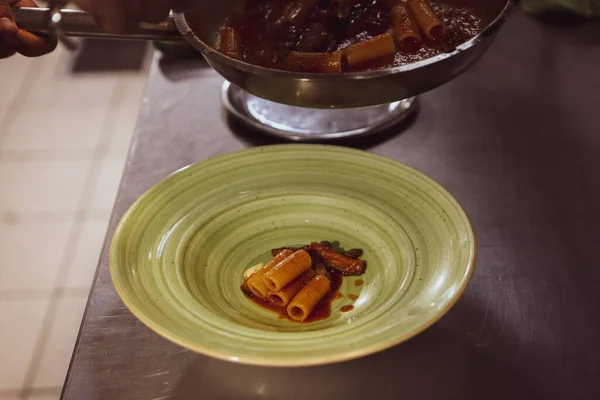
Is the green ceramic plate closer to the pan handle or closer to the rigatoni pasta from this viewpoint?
the rigatoni pasta

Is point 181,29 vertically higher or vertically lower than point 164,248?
higher

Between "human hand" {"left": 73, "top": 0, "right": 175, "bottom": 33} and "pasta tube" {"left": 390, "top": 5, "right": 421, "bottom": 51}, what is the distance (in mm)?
322

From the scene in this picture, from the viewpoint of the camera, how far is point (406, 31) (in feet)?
2.95

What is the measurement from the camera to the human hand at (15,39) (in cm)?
83

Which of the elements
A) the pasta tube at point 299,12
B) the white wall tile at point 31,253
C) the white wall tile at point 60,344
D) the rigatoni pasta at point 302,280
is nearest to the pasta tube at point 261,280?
the rigatoni pasta at point 302,280

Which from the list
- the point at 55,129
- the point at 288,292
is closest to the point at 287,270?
the point at 288,292

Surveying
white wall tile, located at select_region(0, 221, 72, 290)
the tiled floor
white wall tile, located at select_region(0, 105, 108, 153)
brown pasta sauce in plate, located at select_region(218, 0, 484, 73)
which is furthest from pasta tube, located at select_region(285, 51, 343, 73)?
white wall tile, located at select_region(0, 105, 108, 153)

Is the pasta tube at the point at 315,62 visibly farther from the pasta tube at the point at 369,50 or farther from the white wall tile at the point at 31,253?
the white wall tile at the point at 31,253

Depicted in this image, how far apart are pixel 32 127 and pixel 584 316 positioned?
6.47ft

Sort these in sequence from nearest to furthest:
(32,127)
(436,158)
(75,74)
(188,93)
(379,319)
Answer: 1. (379,319)
2. (436,158)
3. (188,93)
4. (32,127)
5. (75,74)

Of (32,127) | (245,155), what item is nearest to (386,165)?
(245,155)

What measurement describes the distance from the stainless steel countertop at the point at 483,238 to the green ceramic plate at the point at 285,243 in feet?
0.25

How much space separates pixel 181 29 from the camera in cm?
83

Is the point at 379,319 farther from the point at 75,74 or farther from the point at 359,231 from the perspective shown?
the point at 75,74
